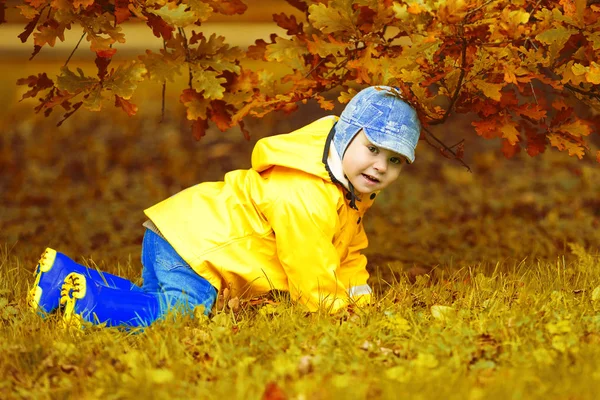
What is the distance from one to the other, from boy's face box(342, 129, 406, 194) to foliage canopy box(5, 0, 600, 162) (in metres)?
0.19

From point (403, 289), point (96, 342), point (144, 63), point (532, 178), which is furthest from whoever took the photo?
point (532, 178)

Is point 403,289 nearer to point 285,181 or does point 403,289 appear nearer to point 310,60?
point 285,181

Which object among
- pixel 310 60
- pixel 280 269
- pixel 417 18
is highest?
pixel 417 18

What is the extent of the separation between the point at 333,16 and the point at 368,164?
0.59 metres

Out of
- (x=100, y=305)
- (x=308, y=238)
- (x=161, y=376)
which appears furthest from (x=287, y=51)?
(x=161, y=376)

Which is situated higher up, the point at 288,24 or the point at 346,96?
the point at 288,24

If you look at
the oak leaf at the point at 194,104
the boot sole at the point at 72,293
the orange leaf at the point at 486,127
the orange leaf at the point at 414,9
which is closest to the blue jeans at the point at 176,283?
the boot sole at the point at 72,293

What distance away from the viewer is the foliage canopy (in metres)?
2.78

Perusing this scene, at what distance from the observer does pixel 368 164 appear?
3039 millimetres

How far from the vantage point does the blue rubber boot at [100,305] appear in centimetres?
303

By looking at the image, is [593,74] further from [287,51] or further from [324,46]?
[287,51]

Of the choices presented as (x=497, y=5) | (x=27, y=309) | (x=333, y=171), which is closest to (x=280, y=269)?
(x=333, y=171)

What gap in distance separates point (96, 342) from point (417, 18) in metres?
1.64

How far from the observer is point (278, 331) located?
2904 mm
